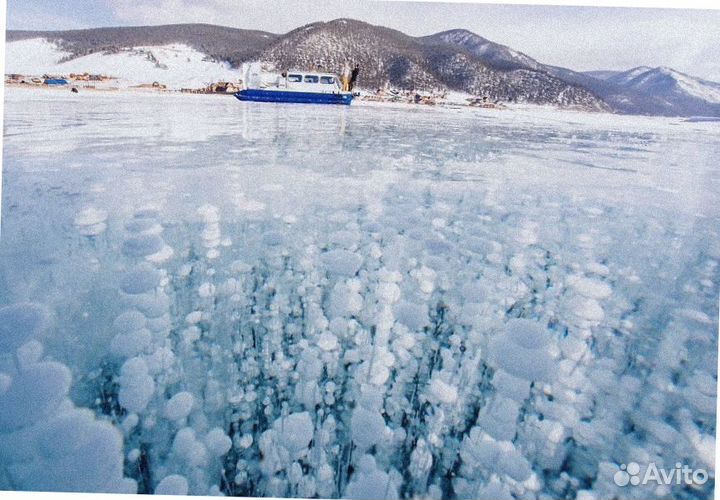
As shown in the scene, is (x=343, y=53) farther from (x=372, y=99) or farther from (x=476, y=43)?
(x=372, y=99)

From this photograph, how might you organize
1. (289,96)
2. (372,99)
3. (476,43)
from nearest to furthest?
(476,43) < (289,96) < (372,99)

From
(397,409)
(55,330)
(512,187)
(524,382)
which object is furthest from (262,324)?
(512,187)

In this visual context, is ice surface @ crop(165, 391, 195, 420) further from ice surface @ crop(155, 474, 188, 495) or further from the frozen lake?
ice surface @ crop(155, 474, 188, 495)

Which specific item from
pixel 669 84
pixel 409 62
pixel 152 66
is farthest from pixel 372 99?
pixel 669 84

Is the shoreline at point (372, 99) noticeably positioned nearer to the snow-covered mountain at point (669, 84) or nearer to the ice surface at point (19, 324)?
the snow-covered mountain at point (669, 84)

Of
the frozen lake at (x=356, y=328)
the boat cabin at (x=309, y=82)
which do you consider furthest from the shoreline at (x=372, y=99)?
the frozen lake at (x=356, y=328)

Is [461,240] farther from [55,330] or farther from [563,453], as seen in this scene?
[55,330]
